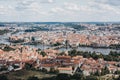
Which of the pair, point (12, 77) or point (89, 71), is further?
point (89, 71)

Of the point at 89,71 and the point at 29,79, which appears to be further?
the point at 89,71

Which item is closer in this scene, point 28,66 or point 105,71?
point 105,71

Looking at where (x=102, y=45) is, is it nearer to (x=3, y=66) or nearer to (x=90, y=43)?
(x=90, y=43)

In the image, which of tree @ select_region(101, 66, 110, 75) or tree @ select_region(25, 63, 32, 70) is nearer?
tree @ select_region(101, 66, 110, 75)

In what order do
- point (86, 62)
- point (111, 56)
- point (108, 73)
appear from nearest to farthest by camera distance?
point (108, 73) → point (86, 62) → point (111, 56)

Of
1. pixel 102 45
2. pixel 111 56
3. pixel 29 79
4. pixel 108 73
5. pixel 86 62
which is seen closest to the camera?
pixel 29 79

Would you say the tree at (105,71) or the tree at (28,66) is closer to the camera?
the tree at (105,71)

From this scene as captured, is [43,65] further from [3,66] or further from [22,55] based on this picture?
[22,55]

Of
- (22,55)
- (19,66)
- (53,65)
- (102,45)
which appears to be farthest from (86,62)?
(102,45)

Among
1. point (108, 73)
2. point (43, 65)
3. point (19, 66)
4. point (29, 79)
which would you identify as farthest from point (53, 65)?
point (29, 79)
